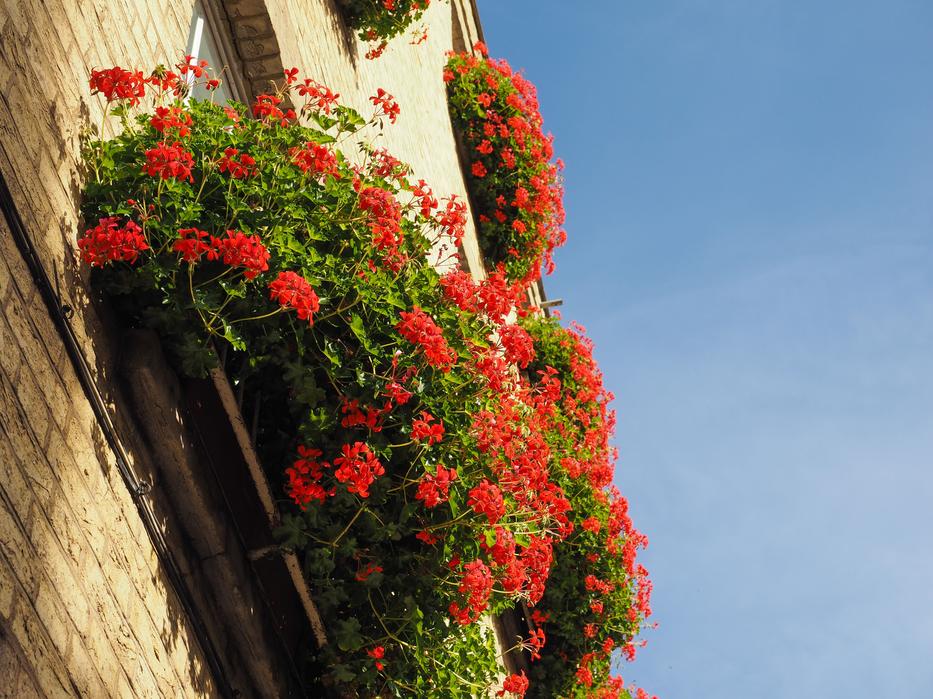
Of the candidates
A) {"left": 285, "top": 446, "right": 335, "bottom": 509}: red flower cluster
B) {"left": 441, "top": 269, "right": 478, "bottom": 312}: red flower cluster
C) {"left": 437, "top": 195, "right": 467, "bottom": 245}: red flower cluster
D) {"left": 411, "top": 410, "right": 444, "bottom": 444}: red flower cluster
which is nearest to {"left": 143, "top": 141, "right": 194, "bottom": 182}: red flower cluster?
{"left": 285, "top": 446, "right": 335, "bottom": 509}: red flower cluster

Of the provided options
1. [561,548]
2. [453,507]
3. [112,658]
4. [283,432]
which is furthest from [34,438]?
[561,548]

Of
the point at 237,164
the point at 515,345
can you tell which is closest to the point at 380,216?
the point at 237,164

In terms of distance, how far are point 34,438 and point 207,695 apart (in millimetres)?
1447

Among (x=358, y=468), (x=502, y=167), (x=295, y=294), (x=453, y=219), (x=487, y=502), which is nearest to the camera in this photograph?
(x=295, y=294)

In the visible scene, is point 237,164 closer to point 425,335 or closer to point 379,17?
point 425,335

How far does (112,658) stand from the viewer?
3.21 m

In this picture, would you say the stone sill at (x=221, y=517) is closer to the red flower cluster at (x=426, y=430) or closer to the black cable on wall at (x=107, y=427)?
the black cable on wall at (x=107, y=427)

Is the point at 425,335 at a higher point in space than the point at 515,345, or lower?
lower

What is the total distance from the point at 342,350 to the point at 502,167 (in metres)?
7.54

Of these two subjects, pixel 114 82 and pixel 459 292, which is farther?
pixel 459 292

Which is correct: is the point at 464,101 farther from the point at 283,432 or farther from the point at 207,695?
the point at 207,695

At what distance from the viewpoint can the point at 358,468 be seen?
3994 mm

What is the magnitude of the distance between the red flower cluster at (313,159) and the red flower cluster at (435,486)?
1402 mm

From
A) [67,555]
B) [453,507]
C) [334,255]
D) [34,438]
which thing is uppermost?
[334,255]
